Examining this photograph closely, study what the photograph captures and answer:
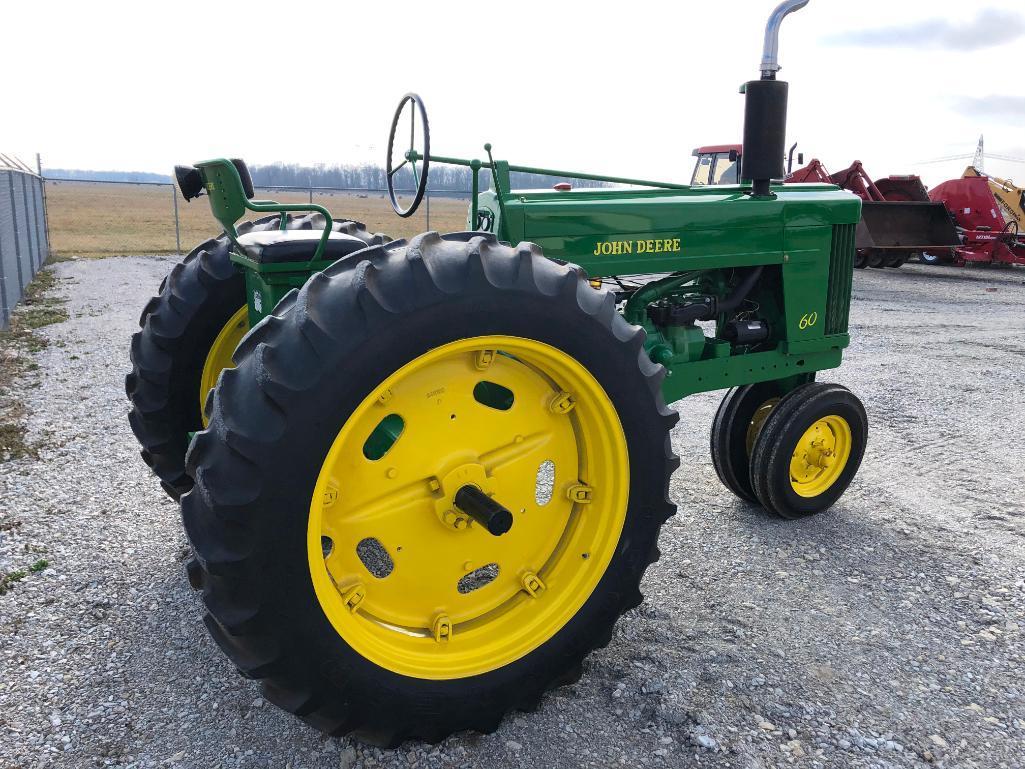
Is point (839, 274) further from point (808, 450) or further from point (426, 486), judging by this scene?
point (426, 486)

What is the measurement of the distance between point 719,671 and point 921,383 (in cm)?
453

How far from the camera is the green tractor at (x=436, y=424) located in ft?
5.95

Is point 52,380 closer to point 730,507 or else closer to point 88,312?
point 88,312

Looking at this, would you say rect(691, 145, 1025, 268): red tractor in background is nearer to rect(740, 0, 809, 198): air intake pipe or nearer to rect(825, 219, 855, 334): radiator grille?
rect(825, 219, 855, 334): radiator grille

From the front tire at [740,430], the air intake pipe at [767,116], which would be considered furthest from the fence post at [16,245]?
the air intake pipe at [767,116]

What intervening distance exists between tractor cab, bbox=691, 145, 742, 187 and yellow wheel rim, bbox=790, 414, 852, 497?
1106 centimetres

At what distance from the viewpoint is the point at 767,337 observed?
12.3 ft

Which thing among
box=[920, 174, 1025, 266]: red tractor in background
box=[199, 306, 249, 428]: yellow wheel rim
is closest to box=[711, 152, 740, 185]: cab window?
box=[920, 174, 1025, 266]: red tractor in background

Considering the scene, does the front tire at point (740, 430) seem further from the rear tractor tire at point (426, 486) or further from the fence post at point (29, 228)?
the fence post at point (29, 228)

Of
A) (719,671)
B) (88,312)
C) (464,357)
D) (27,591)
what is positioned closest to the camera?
(464,357)

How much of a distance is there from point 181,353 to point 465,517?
5.09 feet

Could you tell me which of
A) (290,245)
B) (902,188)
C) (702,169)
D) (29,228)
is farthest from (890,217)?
(29,228)

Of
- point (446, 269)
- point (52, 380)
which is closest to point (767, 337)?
point (446, 269)

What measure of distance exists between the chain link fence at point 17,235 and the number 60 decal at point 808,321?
753cm
